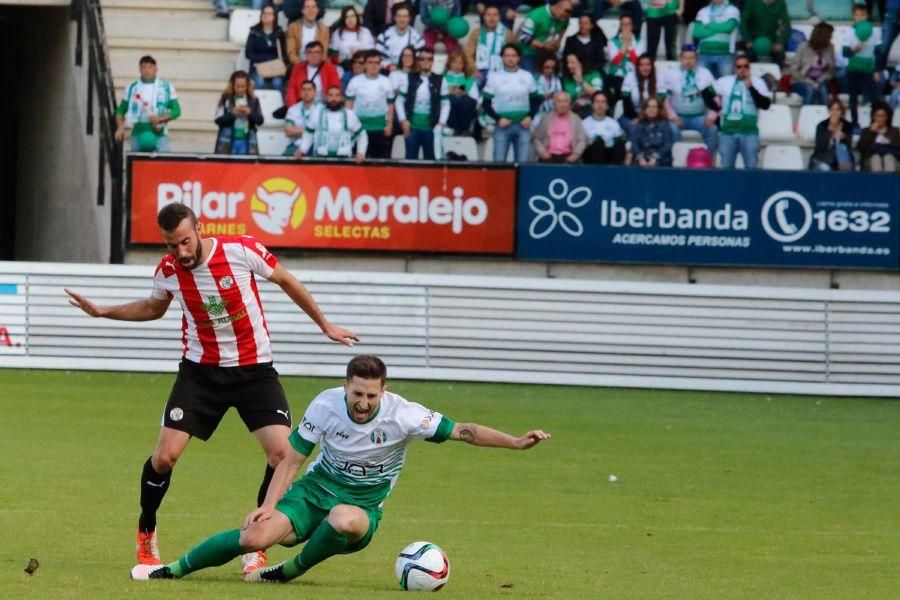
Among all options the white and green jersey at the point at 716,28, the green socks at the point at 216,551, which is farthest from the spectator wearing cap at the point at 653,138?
the green socks at the point at 216,551

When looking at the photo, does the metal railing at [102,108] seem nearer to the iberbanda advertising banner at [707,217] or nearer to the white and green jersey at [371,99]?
the white and green jersey at [371,99]

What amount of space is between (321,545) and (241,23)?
55.5 ft

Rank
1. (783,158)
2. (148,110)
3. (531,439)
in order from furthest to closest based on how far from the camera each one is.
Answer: (783,158) < (148,110) < (531,439)

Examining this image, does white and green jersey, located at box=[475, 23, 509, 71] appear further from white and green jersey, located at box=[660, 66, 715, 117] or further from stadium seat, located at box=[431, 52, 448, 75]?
white and green jersey, located at box=[660, 66, 715, 117]

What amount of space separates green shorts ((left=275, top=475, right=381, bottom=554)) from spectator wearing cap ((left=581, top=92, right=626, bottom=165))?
42.3 ft

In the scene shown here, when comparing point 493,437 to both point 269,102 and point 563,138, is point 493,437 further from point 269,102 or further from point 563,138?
point 269,102

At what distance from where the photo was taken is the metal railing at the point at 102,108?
20.4 metres

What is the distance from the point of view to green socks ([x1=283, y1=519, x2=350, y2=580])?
305 inches

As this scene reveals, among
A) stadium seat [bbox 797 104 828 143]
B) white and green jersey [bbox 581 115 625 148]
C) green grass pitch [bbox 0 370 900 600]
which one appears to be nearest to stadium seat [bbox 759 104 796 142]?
stadium seat [bbox 797 104 828 143]

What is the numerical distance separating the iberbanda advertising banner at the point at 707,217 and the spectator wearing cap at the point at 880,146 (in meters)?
0.66

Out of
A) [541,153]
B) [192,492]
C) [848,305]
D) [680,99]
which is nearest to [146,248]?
[541,153]

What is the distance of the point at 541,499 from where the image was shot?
1130cm

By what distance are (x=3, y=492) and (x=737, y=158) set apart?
43.7 ft

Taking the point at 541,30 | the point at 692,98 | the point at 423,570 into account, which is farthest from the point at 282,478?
the point at 541,30
